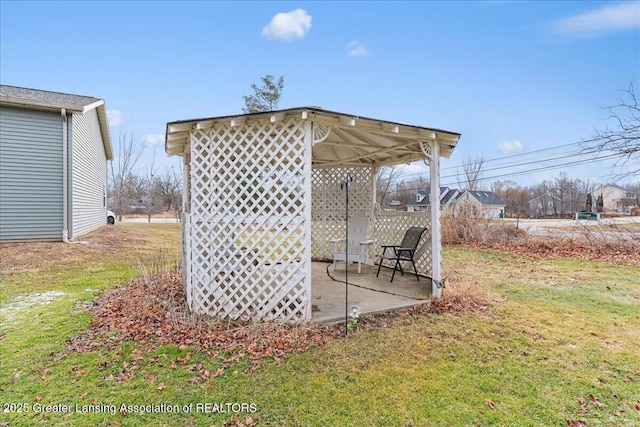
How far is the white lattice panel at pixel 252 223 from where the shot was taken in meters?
3.46

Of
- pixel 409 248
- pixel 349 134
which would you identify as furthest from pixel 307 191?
pixel 409 248

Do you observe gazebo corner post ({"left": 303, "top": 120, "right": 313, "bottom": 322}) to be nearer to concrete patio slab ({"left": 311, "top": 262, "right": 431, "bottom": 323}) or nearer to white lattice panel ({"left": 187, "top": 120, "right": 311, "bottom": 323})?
white lattice panel ({"left": 187, "top": 120, "right": 311, "bottom": 323})

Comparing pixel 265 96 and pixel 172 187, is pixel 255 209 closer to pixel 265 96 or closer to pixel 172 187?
pixel 265 96

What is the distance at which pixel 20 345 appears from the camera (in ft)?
10.5

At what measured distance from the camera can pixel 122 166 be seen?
23.7 m

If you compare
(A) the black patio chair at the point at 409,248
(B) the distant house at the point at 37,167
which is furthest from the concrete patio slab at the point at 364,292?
(B) the distant house at the point at 37,167

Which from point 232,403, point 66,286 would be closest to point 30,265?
point 66,286

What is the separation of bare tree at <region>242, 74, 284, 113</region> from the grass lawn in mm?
15335

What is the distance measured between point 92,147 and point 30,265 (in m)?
6.90

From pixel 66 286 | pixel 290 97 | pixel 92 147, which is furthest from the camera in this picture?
pixel 290 97

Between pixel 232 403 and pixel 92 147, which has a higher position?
pixel 92 147

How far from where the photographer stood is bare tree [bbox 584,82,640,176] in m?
8.51

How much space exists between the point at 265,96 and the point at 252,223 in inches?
639

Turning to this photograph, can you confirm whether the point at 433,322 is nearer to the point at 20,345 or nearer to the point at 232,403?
the point at 232,403
